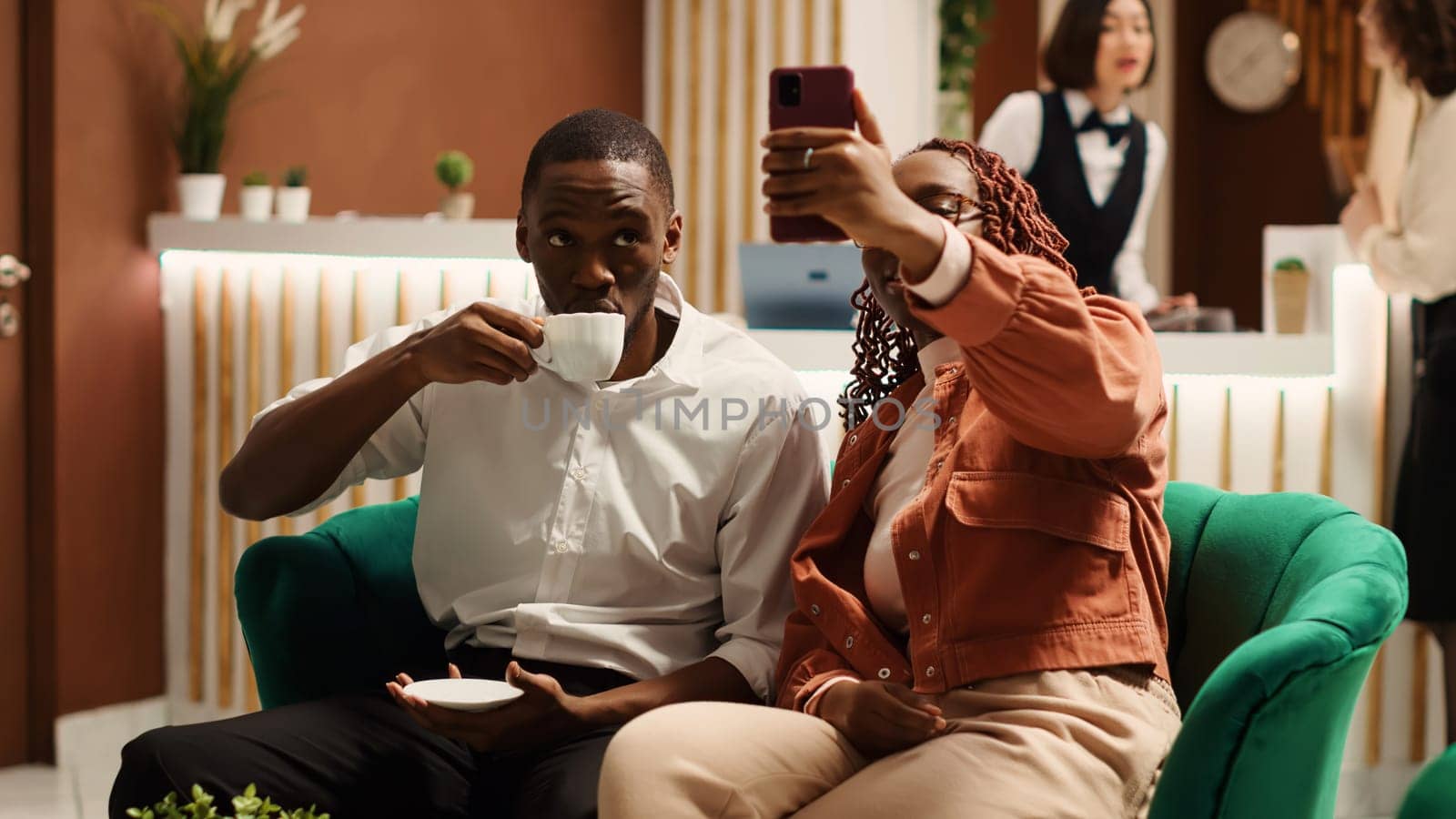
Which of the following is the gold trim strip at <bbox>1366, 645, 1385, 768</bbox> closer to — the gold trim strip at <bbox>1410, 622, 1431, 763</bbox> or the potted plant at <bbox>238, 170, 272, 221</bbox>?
the gold trim strip at <bbox>1410, 622, 1431, 763</bbox>

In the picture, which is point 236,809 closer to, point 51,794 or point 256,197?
point 51,794

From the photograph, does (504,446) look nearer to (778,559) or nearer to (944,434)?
(778,559)

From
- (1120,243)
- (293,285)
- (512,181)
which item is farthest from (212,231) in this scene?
(1120,243)

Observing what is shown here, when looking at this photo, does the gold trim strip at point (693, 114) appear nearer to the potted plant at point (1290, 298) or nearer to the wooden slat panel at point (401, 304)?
the wooden slat panel at point (401, 304)

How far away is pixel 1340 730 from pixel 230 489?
1409 mm

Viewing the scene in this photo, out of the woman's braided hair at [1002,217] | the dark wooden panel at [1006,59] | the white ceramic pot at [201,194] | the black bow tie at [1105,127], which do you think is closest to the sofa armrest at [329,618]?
the woman's braided hair at [1002,217]

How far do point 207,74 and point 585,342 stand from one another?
101 inches

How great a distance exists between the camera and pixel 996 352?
1506 millimetres

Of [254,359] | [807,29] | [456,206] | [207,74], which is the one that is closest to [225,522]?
[254,359]

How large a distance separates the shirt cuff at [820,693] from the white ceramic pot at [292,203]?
256 centimetres

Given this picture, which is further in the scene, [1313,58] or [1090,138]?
[1313,58]

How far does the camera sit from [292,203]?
3.91m

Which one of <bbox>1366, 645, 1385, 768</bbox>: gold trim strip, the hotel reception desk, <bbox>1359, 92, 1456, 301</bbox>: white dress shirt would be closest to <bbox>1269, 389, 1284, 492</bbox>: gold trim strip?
the hotel reception desk

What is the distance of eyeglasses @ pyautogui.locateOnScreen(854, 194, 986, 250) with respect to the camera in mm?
1818
